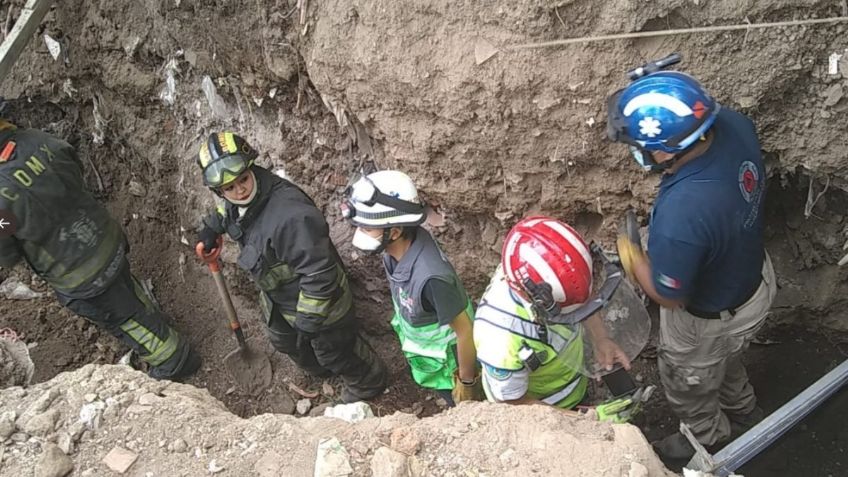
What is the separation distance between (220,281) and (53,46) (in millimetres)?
2698

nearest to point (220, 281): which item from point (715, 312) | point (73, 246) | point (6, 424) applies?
point (73, 246)

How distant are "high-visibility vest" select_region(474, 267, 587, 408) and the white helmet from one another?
598mm

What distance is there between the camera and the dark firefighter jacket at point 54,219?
13.8 feet

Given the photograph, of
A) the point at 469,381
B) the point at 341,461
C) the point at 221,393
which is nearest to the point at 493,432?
the point at 341,461

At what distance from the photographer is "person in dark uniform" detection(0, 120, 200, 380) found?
4250 mm

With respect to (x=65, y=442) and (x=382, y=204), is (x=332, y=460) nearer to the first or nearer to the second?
(x=65, y=442)

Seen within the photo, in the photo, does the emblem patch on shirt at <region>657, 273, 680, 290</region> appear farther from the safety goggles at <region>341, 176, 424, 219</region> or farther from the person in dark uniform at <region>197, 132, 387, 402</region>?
the person in dark uniform at <region>197, 132, 387, 402</region>

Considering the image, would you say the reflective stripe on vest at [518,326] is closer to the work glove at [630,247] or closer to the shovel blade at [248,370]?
the work glove at [630,247]

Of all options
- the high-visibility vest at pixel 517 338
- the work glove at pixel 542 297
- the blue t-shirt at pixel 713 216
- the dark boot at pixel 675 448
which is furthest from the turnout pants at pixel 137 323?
the blue t-shirt at pixel 713 216

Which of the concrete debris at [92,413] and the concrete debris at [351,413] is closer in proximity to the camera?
the concrete debris at [92,413]

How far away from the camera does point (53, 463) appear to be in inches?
92.8

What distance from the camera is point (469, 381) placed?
3.51 meters

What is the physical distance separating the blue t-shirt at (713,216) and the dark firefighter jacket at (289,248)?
198 centimetres

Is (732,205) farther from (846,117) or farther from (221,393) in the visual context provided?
(221,393)
